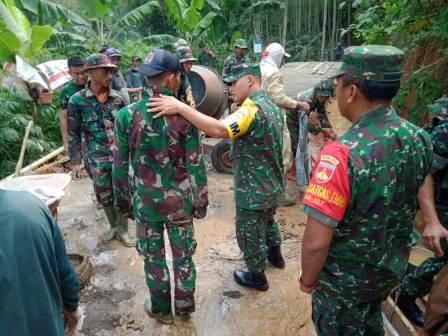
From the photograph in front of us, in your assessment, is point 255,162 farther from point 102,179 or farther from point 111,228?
point 111,228

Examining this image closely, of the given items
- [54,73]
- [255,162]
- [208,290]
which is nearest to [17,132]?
[54,73]

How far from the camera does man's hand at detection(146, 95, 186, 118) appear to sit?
2.52 meters

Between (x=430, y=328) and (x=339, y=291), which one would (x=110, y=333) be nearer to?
(x=339, y=291)

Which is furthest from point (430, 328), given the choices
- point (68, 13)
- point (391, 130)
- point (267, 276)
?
point (68, 13)

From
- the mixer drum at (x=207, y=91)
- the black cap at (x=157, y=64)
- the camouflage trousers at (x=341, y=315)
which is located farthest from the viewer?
the mixer drum at (x=207, y=91)

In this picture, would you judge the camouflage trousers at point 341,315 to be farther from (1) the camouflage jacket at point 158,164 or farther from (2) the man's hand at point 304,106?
(2) the man's hand at point 304,106

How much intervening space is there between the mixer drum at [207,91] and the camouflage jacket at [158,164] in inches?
136

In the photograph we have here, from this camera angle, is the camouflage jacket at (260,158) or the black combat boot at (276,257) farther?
the black combat boot at (276,257)

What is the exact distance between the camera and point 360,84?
5.42 feet

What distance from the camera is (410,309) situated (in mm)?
3051

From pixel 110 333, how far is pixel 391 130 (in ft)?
8.52

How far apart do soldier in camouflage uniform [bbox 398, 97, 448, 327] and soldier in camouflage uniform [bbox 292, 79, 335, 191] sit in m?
1.76

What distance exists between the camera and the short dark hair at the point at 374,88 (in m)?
1.64

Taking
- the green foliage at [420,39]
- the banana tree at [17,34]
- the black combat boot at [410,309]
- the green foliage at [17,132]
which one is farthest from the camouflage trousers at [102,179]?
the banana tree at [17,34]
